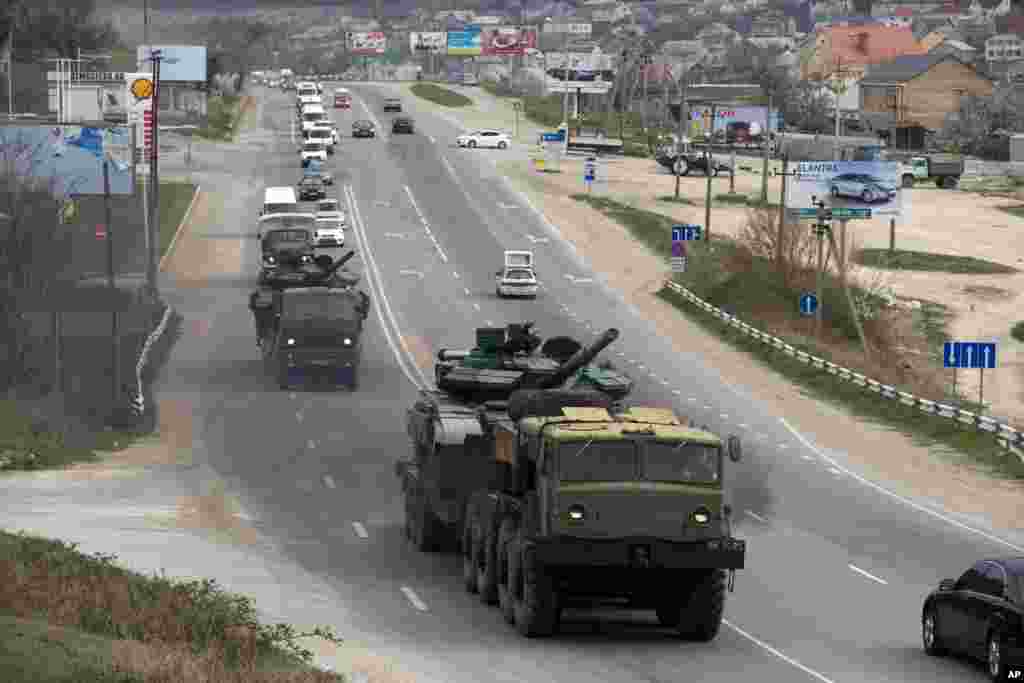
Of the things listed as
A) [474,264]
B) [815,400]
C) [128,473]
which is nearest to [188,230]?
[474,264]

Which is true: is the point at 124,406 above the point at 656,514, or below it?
below

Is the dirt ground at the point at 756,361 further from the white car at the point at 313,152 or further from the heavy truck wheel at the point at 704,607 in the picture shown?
the heavy truck wheel at the point at 704,607

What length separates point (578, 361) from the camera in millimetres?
32625

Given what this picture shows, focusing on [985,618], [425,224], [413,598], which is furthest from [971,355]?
[425,224]

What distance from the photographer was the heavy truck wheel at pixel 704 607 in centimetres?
2544

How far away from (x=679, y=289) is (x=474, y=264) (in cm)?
1332

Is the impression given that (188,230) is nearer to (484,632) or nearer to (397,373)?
(397,373)

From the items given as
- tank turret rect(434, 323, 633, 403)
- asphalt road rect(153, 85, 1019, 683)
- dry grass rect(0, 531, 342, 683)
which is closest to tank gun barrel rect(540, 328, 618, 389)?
tank turret rect(434, 323, 633, 403)

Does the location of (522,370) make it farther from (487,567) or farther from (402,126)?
(402,126)

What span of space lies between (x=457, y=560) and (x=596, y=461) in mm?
8773

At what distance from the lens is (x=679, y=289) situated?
83812mm

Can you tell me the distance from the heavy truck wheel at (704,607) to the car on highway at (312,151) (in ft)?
344

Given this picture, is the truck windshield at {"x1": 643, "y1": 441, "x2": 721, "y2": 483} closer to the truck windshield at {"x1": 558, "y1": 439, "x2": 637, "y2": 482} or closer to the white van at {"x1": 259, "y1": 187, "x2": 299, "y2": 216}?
the truck windshield at {"x1": 558, "y1": 439, "x2": 637, "y2": 482}

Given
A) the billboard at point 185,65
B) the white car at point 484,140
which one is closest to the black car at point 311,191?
the white car at point 484,140
